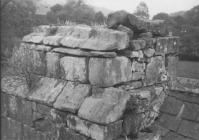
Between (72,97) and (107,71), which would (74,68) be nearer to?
(72,97)

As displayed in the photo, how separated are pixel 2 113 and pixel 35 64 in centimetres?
96

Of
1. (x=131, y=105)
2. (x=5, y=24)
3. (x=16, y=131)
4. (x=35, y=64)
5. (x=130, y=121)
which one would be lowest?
(x=16, y=131)

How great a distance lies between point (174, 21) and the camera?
16.3 feet

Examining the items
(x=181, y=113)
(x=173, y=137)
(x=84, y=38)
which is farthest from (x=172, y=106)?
(x=84, y=38)

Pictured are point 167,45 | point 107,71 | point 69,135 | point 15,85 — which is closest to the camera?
point 107,71

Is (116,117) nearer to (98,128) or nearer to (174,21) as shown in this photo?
(98,128)

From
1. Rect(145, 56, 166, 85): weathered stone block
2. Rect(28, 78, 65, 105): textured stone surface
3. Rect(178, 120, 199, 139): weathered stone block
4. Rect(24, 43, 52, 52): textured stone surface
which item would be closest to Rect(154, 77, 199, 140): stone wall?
Rect(178, 120, 199, 139): weathered stone block

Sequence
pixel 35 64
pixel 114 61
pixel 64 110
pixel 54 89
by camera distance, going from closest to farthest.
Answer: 1. pixel 114 61
2. pixel 64 110
3. pixel 54 89
4. pixel 35 64

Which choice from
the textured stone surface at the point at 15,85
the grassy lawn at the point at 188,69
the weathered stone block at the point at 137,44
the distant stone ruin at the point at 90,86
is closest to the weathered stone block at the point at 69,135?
the distant stone ruin at the point at 90,86

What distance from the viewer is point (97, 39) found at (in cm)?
300

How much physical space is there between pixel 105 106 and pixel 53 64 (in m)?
1.00

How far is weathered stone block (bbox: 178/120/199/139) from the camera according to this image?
284 centimetres

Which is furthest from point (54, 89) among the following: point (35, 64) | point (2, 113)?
point (2, 113)

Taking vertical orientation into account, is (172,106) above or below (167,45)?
below
